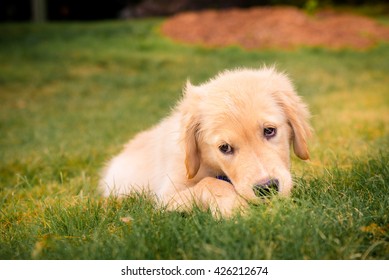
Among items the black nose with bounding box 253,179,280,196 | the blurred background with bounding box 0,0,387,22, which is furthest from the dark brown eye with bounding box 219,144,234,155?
the blurred background with bounding box 0,0,387,22

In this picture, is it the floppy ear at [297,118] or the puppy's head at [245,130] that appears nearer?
the puppy's head at [245,130]

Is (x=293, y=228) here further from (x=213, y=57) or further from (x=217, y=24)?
(x=217, y=24)

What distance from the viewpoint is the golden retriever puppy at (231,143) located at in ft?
10.4

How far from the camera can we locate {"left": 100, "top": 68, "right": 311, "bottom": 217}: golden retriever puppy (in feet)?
10.4

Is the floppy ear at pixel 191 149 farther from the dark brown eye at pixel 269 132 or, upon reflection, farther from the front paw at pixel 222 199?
the dark brown eye at pixel 269 132

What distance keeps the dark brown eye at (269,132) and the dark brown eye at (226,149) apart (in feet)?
0.80

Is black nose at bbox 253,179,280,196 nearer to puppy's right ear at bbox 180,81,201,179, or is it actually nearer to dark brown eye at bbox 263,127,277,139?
dark brown eye at bbox 263,127,277,139

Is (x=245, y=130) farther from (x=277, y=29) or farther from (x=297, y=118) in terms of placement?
(x=277, y=29)

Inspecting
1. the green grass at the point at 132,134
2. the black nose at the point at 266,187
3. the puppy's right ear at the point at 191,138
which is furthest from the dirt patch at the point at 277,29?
the black nose at the point at 266,187

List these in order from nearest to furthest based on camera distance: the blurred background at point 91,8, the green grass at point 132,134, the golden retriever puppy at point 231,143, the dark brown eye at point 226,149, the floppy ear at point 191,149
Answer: the green grass at point 132,134 < the golden retriever puppy at point 231,143 < the dark brown eye at point 226,149 < the floppy ear at point 191,149 < the blurred background at point 91,8

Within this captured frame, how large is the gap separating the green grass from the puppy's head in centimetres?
23

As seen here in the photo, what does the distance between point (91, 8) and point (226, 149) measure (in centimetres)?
2627

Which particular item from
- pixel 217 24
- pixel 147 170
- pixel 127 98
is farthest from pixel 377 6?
pixel 147 170

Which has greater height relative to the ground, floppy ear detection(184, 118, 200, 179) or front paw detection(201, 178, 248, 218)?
floppy ear detection(184, 118, 200, 179)
